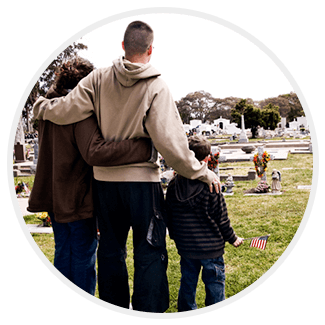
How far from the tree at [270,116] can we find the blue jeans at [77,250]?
157 cm

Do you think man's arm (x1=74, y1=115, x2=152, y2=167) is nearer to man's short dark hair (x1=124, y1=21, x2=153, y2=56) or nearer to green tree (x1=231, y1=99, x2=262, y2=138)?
man's short dark hair (x1=124, y1=21, x2=153, y2=56)

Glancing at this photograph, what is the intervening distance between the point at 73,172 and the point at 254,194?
7.56ft

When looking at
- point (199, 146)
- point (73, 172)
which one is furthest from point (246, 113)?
point (73, 172)

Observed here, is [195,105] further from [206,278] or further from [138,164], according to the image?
[206,278]

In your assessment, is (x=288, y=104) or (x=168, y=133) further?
(x=288, y=104)

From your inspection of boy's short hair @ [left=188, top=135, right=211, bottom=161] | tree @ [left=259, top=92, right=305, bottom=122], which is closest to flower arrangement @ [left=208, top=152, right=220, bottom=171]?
tree @ [left=259, top=92, right=305, bottom=122]

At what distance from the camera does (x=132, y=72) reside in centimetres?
213

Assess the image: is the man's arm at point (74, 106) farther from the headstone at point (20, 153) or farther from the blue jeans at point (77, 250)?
the headstone at point (20, 153)

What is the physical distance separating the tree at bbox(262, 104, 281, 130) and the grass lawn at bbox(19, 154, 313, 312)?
43cm

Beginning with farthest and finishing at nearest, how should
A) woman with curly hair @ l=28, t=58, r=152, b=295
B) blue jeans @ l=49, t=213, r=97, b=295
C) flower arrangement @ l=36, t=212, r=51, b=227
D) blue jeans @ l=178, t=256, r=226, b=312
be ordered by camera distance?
flower arrangement @ l=36, t=212, r=51, b=227 → blue jeans @ l=49, t=213, r=97, b=295 → blue jeans @ l=178, t=256, r=226, b=312 → woman with curly hair @ l=28, t=58, r=152, b=295

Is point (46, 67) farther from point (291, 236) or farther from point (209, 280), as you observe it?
point (291, 236)

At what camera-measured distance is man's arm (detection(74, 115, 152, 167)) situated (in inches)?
86.6

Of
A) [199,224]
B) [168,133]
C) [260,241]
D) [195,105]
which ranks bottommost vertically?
[260,241]

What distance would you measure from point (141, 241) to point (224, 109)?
47.2 inches
